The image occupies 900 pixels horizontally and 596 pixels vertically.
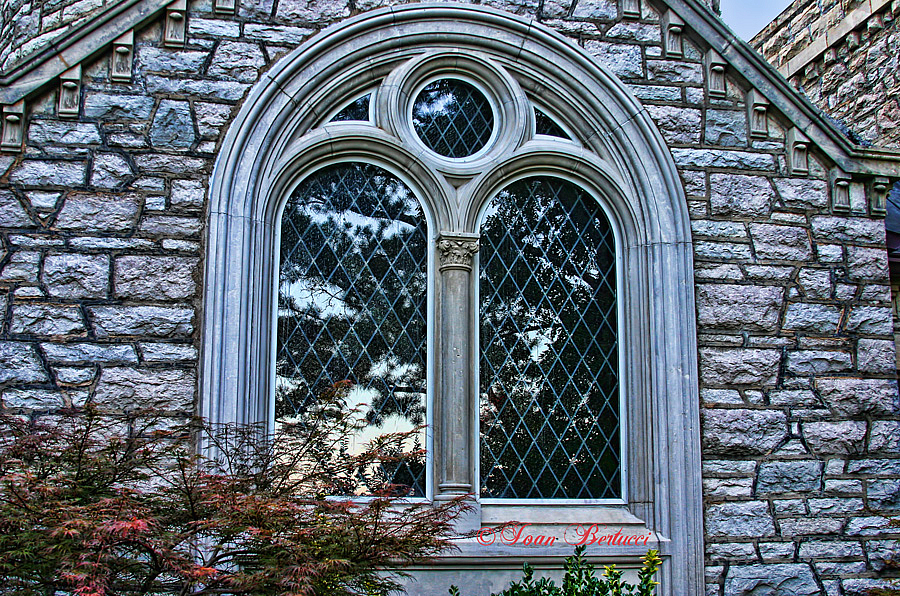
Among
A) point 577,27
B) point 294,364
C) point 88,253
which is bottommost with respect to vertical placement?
point 294,364

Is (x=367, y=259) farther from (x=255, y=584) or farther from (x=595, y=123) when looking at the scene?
(x=255, y=584)

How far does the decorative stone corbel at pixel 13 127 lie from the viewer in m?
5.80

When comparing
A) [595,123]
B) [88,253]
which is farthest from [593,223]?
[88,253]

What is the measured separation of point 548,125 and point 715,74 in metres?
1.29

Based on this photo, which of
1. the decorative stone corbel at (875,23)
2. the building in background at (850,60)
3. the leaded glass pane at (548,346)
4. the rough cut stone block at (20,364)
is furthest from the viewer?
the decorative stone corbel at (875,23)

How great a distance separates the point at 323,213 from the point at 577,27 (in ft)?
7.61

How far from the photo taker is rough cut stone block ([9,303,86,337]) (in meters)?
5.58

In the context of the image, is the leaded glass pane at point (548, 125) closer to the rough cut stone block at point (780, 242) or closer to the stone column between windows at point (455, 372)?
the stone column between windows at point (455, 372)

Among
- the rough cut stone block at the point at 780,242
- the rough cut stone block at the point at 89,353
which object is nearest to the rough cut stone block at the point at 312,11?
the rough cut stone block at the point at 89,353

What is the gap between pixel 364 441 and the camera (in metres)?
6.07

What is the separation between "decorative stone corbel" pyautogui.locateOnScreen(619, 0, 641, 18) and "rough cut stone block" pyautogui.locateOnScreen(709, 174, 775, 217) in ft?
4.44

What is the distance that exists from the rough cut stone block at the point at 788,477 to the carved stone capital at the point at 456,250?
2.42m

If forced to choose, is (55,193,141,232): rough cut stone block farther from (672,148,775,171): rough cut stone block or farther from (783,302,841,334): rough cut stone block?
(783,302,841,334): rough cut stone block

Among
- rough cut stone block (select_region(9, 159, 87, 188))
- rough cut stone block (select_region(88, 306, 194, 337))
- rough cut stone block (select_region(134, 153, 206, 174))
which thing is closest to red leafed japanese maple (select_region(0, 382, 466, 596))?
rough cut stone block (select_region(88, 306, 194, 337))
